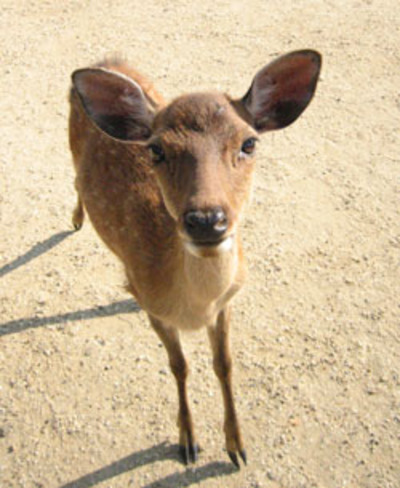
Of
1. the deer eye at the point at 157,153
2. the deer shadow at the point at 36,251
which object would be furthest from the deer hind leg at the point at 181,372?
the deer shadow at the point at 36,251

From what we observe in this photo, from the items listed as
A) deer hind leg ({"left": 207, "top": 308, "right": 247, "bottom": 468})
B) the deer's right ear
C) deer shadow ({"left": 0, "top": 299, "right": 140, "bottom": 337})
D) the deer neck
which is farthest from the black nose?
deer shadow ({"left": 0, "top": 299, "right": 140, "bottom": 337})

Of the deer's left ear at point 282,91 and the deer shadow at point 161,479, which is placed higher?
the deer's left ear at point 282,91

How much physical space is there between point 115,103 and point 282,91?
0.94 m

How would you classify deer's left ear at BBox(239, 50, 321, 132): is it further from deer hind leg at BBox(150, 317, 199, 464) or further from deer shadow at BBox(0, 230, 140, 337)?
deer shadow at BBox(0, 230, 140, 337)

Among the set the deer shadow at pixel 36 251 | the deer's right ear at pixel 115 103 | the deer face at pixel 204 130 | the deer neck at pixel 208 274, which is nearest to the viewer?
the deer face at pixel 204 130

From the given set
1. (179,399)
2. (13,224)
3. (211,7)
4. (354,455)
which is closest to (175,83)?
(211,7)

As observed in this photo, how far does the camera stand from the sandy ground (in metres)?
3.62

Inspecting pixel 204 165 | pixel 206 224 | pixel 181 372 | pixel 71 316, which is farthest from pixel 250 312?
pixel 206 224

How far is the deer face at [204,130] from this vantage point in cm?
244

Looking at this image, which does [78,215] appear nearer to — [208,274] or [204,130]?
[208,274]

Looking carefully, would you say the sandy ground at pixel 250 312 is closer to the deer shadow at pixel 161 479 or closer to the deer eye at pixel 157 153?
the deer shadow at pixel 161 479

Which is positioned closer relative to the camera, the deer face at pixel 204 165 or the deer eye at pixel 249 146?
the deer face at pixel 204 165

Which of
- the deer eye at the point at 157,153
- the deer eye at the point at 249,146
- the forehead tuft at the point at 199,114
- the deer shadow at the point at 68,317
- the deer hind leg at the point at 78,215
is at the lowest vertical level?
the deer shadow at the point at 68,317

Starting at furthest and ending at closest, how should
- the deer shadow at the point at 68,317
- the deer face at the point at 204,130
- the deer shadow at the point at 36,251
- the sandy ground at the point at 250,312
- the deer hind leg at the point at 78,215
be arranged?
the deer hind leg at the point at 78,215 < the deer shadow at the point at 36,251 < the deer shadow at the point at 68,317 < the sandy ground at the point at 250,312 < the deer face at the point at 204,130
